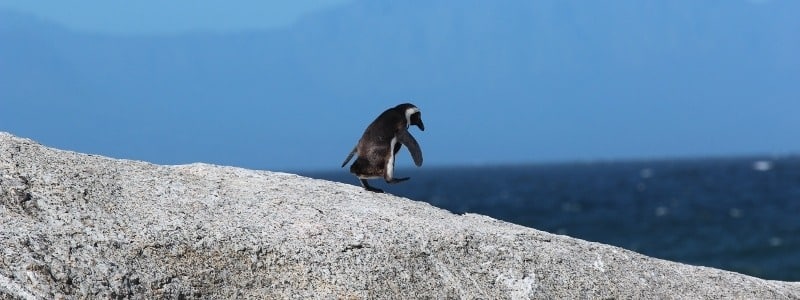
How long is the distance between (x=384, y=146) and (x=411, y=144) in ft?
0.96

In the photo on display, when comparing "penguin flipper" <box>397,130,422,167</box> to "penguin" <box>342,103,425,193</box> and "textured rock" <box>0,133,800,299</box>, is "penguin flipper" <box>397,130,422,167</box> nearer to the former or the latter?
"penguin" <box>342,103,425,193</box>

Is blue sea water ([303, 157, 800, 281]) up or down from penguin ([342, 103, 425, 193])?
up

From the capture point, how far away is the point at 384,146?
9.63 meters

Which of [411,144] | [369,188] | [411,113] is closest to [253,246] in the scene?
[369,188]

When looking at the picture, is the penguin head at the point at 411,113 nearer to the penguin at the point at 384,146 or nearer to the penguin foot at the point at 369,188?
the penguin at the point at 384,146

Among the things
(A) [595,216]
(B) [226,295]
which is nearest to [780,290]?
(B) [226,295]

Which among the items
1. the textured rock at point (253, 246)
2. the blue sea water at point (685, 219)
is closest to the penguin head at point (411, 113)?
the textured rock at point (253, 246)

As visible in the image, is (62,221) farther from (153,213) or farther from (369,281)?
(369,281)

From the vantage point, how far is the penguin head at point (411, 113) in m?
10.2

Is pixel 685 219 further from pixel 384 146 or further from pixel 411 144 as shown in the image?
pixel 384 146

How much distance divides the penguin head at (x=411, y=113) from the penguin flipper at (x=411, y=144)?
39 cm

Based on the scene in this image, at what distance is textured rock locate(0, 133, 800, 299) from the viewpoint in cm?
663

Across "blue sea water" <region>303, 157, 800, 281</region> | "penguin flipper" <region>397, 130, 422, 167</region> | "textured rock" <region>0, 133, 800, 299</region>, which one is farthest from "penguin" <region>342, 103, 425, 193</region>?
"blue sea water" <region>303, 157, 800, 281</region>

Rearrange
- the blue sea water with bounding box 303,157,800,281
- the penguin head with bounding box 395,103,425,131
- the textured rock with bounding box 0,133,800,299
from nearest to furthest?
1. the textured rock with bounding box 0,133,800,299
2. the penguin head with bounding box 395,103,425,131
3. the blue sea water with bounding box 303,157,800,281
